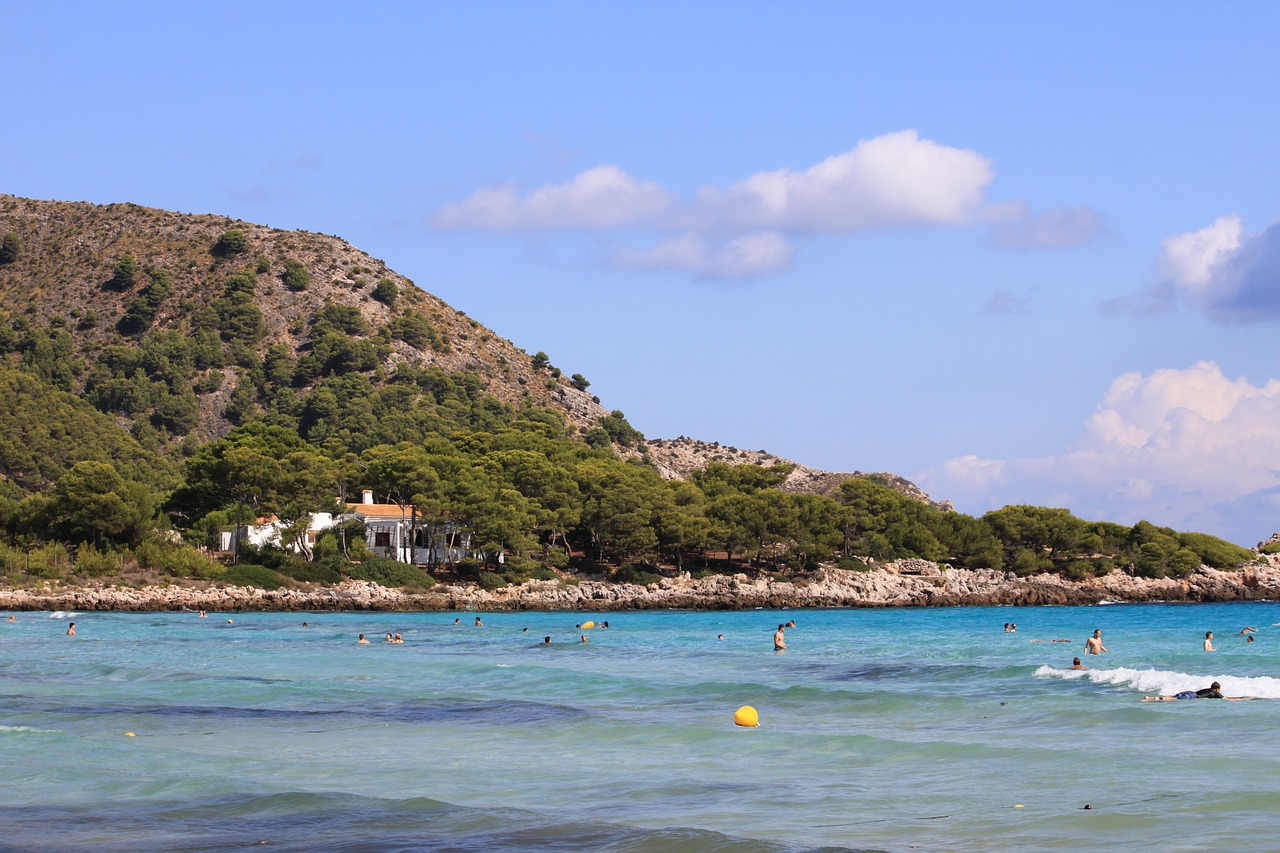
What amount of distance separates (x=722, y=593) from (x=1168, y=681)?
55.2m

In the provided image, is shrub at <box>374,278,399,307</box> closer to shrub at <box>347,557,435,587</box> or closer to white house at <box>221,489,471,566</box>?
white house at <box>221,489,471,566</box>

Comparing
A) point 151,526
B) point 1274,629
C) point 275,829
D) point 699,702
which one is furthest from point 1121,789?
point 151,526

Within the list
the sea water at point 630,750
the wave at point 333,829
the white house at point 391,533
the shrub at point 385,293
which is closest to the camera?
the wave at point 333,829

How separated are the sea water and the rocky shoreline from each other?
91.6ft

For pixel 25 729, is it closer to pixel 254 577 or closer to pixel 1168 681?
pixel 1168 681

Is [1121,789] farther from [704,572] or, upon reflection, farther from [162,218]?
[162,218]

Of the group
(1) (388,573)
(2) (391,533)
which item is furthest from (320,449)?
(1) (388,573)

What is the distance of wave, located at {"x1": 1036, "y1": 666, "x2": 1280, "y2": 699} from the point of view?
2813 centimetres

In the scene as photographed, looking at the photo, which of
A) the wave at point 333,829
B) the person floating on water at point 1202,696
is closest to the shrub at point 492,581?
the person floating on water at point 1202,696

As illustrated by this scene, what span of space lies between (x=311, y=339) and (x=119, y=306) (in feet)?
71.6

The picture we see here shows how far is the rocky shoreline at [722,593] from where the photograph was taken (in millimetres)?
70312

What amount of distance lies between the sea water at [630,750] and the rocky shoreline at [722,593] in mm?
27930

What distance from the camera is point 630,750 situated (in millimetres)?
21422

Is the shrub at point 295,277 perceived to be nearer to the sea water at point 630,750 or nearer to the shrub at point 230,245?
the shrub at point 230,245
